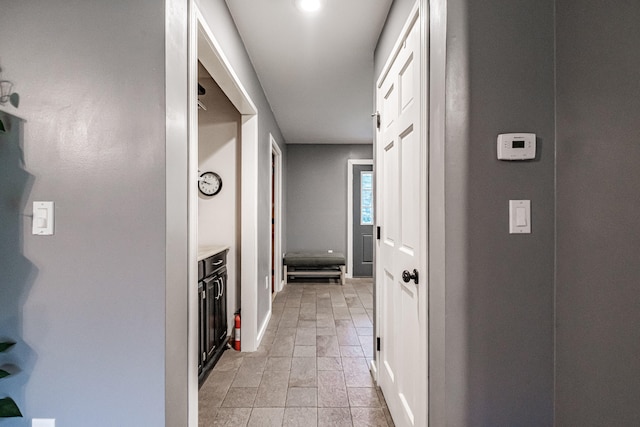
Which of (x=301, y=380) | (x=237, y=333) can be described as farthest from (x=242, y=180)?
(x=301, y=380)

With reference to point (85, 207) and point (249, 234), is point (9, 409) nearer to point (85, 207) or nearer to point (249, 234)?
point (85, 207)

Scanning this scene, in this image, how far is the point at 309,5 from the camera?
1.98m

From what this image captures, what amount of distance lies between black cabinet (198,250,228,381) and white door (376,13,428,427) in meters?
1.23

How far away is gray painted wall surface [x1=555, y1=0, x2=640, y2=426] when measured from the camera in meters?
0.87

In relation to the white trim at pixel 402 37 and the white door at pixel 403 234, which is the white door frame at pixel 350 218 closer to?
the white door at pixel 403 234

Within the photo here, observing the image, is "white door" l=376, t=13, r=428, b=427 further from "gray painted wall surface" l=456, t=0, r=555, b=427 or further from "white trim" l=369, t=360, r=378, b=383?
"gray painted wall surface" l=456, t=0, r=555, b=427

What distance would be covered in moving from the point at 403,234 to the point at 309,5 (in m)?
1.47

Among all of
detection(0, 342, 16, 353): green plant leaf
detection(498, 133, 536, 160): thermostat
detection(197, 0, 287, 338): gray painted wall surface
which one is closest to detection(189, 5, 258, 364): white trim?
detection(197, 0, 287, 338): gray painted wall surface

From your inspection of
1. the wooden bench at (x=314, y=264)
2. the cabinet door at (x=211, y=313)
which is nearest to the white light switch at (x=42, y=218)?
the cabinet door at (x=211, y=313)

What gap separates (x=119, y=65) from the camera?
3.93 feet

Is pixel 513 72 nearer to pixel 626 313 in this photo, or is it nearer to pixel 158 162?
pixel 626 313

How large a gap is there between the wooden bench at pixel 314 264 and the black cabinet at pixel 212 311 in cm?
263

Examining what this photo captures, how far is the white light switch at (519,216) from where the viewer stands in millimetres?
1125

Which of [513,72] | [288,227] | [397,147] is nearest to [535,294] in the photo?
[513,72]
